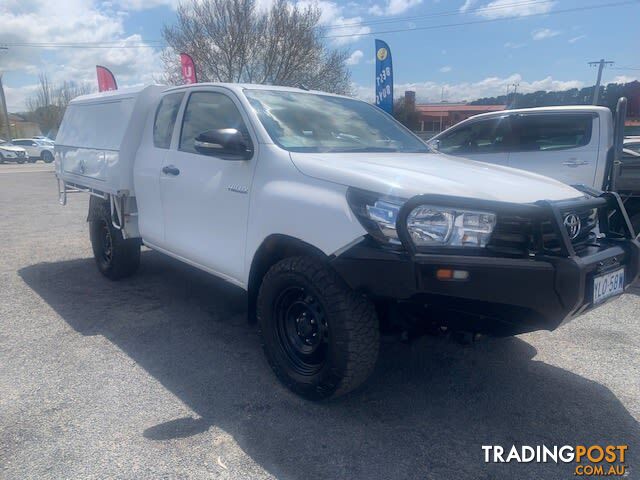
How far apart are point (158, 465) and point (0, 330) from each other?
256cm

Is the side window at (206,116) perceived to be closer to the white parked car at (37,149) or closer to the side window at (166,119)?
the side window at (166,119)

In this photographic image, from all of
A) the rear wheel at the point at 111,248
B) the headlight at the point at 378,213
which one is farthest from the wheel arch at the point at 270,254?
the rear wheel at the point at 111,248

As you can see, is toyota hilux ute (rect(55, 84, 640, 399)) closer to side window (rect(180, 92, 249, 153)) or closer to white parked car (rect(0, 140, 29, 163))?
side window (rect(180, 92, 249, 153))

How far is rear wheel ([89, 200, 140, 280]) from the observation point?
17.7 feet

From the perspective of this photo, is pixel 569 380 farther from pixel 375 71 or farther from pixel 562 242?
pixel 375 71

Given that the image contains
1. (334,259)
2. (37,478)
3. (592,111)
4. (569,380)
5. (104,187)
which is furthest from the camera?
(592,111)

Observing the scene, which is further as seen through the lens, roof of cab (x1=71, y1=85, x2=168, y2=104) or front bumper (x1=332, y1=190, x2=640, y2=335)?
roof of cab (x1=71, y1=85, x2=168, y2=104)

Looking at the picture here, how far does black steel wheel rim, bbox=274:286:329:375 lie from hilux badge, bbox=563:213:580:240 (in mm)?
1420

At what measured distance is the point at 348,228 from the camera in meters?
2.74

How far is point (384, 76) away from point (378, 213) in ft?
42.5

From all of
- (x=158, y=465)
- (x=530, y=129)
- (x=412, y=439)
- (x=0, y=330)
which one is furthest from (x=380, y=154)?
(x=530, y=129)

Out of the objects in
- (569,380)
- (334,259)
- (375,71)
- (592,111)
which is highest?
(375,71)

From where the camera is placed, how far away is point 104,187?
16.7ft

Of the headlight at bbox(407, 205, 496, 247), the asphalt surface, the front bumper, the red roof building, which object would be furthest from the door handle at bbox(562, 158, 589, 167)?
the red roof building
